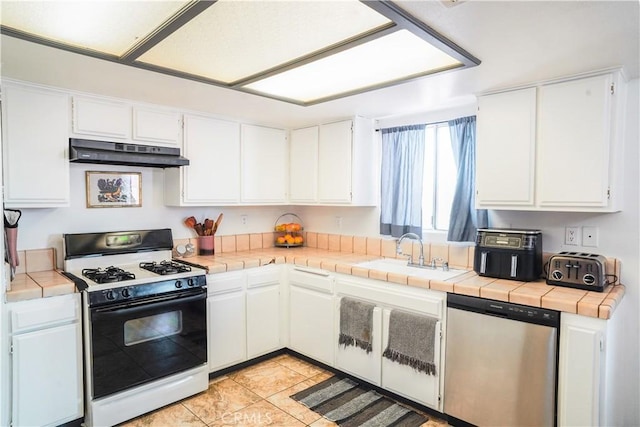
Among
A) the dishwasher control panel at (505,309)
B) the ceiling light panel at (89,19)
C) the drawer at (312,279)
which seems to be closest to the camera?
the ceiling light panel at (89,19)

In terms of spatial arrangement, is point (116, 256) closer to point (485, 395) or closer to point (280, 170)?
point (280, 170)

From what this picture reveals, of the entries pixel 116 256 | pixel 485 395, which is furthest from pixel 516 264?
pixel 116 256

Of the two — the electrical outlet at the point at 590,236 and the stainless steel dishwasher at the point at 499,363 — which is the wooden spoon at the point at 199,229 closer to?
the stainless steel dishwasher at the point at 499,363

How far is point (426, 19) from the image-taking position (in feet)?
5.03

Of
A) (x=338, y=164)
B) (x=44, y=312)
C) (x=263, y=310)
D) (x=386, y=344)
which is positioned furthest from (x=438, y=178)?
(x=44, y=312)

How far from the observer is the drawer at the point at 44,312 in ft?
6.95

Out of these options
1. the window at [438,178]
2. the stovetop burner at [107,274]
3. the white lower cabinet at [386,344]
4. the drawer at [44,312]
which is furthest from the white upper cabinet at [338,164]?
the drawer at [44,312]

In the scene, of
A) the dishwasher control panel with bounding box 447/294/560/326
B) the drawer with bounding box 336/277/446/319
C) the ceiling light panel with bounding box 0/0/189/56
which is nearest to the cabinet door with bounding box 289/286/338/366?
the drawer with bounding box 336/277/446/319

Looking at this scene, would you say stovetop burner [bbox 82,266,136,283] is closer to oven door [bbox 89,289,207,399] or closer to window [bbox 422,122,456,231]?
oven door [bbox 89,289,207,399]

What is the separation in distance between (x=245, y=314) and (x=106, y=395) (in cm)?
111

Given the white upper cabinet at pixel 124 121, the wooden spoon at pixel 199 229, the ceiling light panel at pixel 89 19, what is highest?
the ceiling light panel at pixel 89 19

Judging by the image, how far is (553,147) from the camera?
228cm

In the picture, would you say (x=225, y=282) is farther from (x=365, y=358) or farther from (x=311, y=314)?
(x=365, y=358)

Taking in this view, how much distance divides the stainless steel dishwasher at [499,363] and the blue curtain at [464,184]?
0.74 metres
